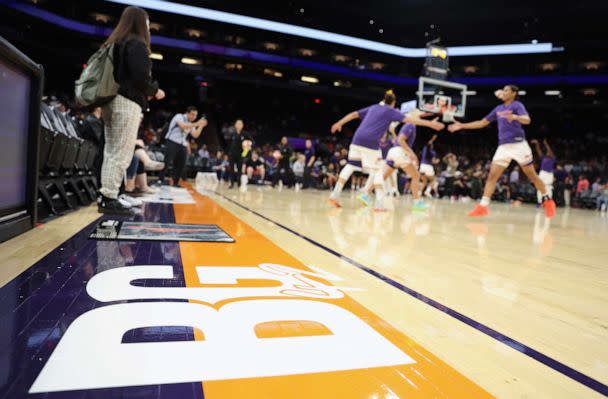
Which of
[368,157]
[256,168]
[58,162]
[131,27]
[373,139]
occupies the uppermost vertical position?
[131,27]

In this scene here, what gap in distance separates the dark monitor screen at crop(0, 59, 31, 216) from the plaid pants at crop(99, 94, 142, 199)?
0.64 meters

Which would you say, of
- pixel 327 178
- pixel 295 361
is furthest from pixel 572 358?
pixel 327 178

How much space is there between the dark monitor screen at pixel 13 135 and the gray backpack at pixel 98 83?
1.51 feet

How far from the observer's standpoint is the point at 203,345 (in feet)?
2.95

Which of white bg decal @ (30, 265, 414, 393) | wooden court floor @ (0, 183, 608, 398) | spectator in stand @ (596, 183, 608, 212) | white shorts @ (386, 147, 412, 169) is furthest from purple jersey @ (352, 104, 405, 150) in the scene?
spectator in stand @ (596, 183, 608, 212)

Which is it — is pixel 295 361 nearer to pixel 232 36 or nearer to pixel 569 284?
pixel 569 284

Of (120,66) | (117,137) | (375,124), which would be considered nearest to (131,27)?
(120,66)

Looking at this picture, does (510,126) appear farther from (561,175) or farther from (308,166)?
(561,175)

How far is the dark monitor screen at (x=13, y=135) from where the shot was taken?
1.90 metres

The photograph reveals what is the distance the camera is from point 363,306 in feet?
4.23

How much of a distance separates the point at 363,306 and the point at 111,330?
→ 72 cm

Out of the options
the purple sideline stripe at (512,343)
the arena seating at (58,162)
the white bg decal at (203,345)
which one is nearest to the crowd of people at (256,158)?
the arena seating at (58,162)

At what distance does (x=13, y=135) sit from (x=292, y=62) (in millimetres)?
21976

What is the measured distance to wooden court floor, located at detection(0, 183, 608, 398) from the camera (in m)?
0.78
